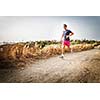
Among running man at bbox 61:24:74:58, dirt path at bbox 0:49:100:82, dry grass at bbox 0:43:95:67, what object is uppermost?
running man at bbox 61:24:74:58

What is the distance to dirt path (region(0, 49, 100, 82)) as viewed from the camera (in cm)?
315

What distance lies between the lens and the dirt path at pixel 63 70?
3.15m

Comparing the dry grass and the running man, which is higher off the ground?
the running man

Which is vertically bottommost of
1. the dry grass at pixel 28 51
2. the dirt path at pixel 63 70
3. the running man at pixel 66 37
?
the dirt path at pixel 63 70

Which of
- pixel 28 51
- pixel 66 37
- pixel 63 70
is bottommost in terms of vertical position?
pixel 63 70

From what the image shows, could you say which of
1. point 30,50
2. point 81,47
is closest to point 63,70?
point 81,47

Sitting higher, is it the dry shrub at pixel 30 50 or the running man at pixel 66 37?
the running man at pixel 66 37

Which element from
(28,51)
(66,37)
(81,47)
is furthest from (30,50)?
(81,47)

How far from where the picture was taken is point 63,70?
3.16 metres

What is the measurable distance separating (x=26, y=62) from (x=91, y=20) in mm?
840

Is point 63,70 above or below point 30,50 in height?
below

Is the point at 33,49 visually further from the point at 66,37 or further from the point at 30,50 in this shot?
the point at 66,37
